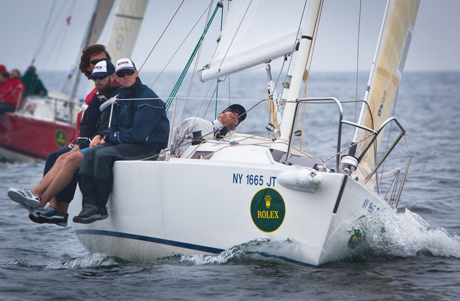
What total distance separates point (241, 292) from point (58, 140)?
35.9ft

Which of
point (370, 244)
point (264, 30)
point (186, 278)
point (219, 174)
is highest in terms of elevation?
point (264, 30)

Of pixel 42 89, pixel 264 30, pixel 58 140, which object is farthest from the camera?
pixel 42 89

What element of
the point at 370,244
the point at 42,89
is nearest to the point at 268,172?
the point at 370,244

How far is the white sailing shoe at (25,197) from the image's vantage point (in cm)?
570

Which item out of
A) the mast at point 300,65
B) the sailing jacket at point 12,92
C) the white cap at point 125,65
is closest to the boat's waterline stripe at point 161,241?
the mast at point 300,65

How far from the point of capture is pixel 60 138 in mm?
14859

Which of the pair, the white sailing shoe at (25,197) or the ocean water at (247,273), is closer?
the ocean water at (247,273)

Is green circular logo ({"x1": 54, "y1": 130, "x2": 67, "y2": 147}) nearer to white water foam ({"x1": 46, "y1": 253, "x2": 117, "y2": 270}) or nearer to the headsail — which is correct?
white water foam ({"x1": 46, "y1": 253, "x2": 117, "y2": 270})

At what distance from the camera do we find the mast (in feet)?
20.0

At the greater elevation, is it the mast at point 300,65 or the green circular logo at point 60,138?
the mast at point 300,65

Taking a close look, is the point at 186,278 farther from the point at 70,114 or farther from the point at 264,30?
the point at 70,114

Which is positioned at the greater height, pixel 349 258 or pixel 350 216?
pixel 350 216

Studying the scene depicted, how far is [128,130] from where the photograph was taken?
5.82 m

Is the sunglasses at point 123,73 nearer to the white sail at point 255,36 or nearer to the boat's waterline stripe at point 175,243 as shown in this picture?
the white sail at point 255,36
